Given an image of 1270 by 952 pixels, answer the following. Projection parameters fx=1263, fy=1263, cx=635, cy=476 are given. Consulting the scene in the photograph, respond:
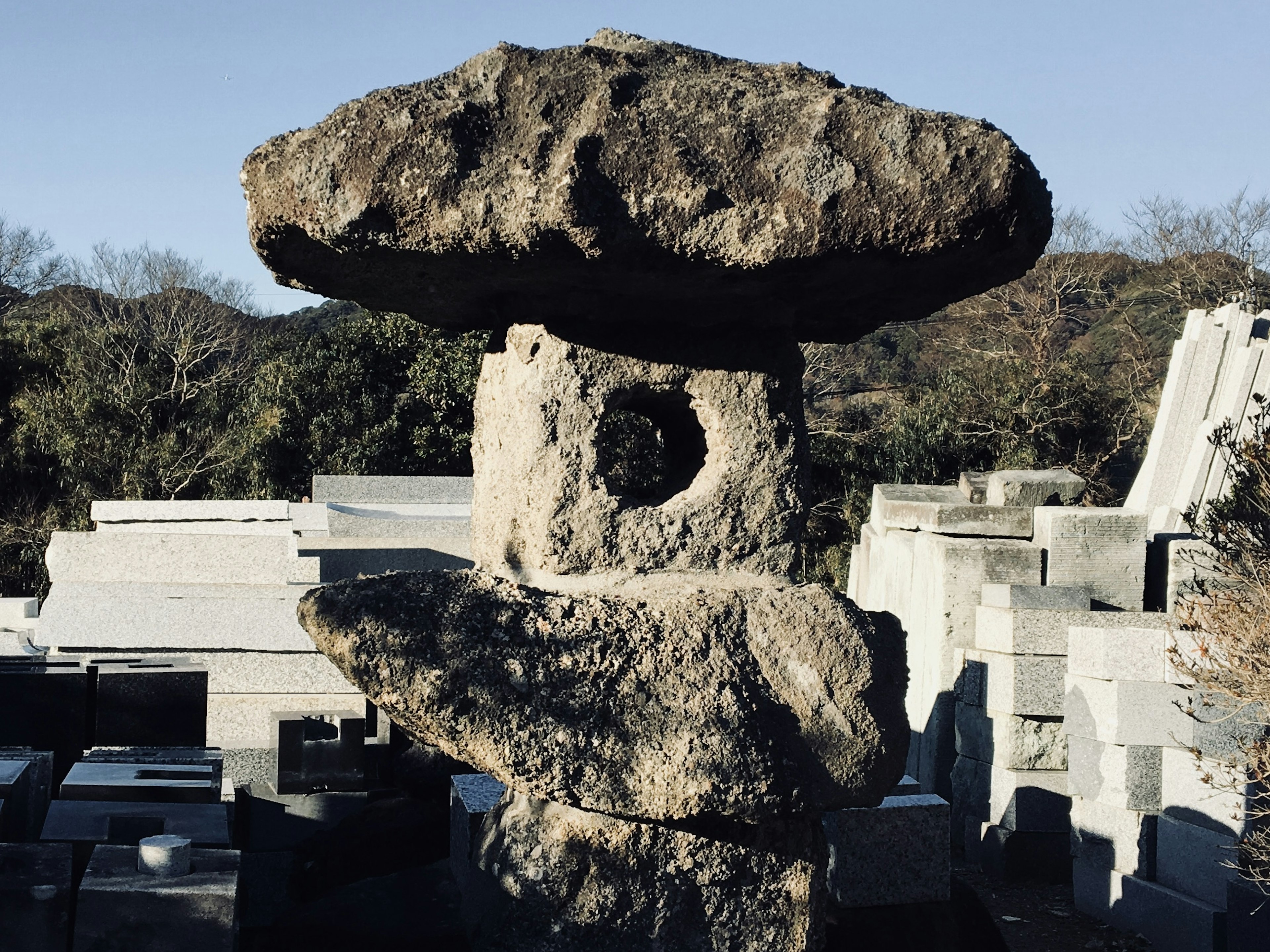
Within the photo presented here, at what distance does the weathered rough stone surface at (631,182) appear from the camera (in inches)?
112

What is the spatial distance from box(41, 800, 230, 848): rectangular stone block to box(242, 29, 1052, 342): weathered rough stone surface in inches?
68.5

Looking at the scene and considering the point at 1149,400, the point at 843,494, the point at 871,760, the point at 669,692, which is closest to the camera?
the point at 669,692

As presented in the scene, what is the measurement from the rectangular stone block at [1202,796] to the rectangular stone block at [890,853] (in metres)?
1.03

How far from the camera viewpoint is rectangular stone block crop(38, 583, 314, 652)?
6.65m

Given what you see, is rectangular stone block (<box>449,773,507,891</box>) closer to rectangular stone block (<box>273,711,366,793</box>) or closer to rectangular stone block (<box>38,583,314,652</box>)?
rectangular stone block (<box>273,711,366,793</box>)

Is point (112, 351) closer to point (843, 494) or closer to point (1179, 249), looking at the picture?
point (843, 494)

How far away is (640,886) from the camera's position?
326cm

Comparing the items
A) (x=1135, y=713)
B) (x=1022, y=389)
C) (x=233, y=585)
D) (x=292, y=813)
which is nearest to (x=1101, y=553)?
(x=1135, y=713)

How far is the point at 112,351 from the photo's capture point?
69.4 ft

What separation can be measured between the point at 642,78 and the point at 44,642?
5.24 metres

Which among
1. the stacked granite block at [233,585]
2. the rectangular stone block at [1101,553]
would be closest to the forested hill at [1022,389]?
the rectangular stone block at [1101,553]

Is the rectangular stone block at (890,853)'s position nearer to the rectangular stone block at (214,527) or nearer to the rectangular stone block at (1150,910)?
the rectangular stone block at (1150,910)

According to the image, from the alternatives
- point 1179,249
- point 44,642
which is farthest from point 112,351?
point 1179,249

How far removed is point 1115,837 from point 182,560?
5360 mm
